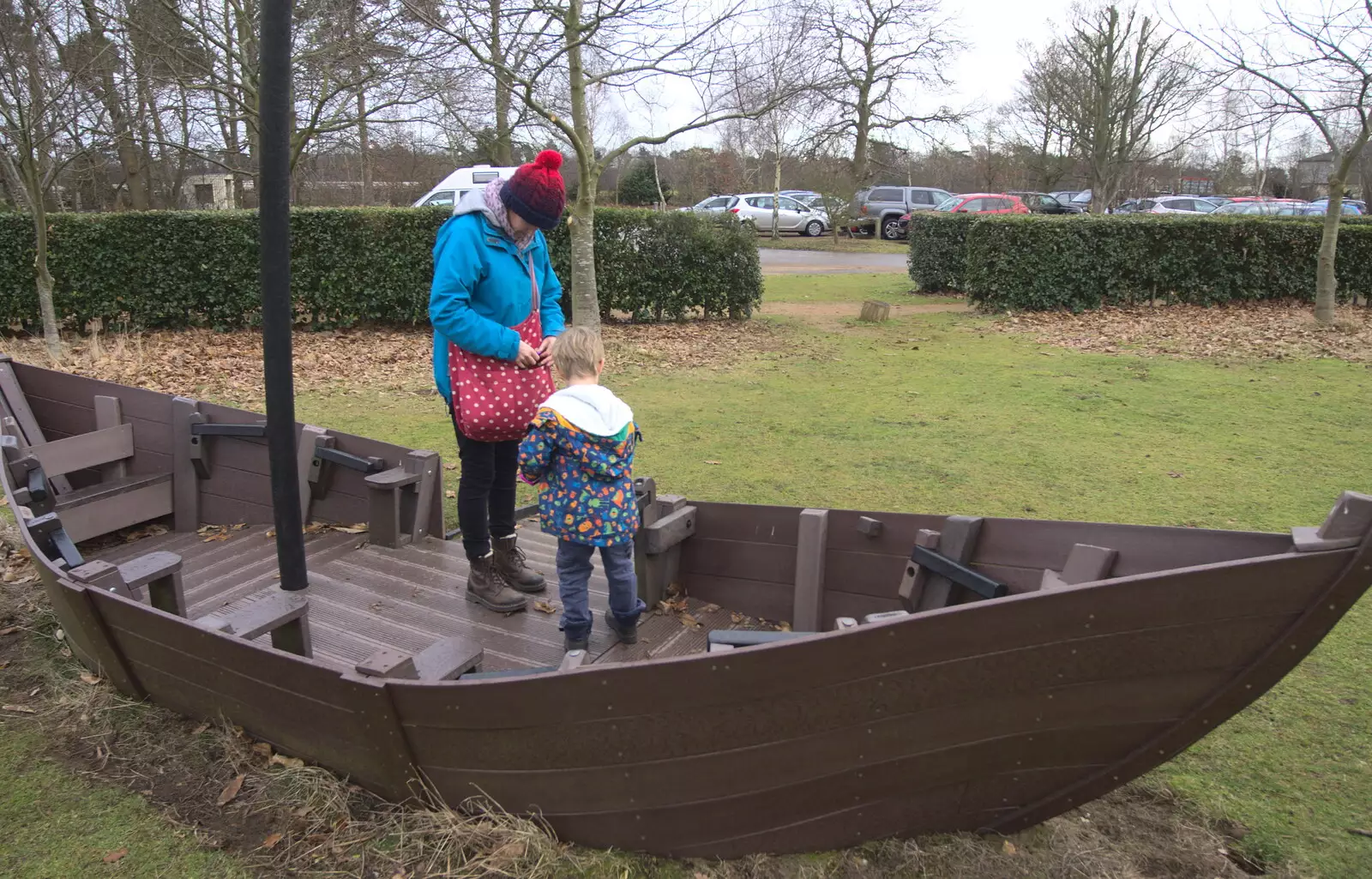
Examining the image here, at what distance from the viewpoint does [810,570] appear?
329 centimetres

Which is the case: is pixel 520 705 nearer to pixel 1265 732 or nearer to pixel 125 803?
pixel 125 803

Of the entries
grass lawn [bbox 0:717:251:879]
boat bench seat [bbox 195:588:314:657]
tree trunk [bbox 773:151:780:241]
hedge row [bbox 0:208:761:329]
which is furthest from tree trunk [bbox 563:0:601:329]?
tree trunk [bbox 773:151:780:241]

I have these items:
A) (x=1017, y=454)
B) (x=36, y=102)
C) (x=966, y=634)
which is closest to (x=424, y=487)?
(x=966, y=634)

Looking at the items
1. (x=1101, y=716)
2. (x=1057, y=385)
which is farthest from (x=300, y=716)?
(x=1057, y=385)

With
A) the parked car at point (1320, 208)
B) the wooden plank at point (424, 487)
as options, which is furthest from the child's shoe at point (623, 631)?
the parked car at point (1320, 208)

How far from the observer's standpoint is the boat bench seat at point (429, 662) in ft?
8.13

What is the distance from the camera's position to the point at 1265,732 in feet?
10.5

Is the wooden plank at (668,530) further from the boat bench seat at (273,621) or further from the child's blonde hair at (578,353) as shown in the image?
the boat bench seat at (273,621)

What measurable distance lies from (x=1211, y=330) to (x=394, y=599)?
12757 mm

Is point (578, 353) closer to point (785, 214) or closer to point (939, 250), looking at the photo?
point (939, 250)

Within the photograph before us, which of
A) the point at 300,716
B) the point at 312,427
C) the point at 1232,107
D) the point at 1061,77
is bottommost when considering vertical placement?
the point at 300,716

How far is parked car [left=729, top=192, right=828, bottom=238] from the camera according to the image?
104ft

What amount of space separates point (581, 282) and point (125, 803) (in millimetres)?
9006

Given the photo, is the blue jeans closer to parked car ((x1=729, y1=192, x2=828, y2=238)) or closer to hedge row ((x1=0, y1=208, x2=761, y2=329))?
hedge row ((x1=0, y1=208, x2=761, y2=329))
